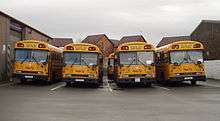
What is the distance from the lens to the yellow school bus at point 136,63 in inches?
1027

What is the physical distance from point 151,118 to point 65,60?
1560cm

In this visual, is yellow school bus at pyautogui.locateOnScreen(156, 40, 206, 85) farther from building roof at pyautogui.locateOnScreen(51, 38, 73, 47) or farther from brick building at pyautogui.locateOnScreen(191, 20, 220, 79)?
building roof at pyautogui.locateOnScreen(51, 38, 73, 47)

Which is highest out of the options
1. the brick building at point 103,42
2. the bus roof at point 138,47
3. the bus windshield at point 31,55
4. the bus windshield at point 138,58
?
the brick building at point 103,42

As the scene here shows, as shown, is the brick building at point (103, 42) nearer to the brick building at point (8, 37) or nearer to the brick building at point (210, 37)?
the brick building at point (210, 37)

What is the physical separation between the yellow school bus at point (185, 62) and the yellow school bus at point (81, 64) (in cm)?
453

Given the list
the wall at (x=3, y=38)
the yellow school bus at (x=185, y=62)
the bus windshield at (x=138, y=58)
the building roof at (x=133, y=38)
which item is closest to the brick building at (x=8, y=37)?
the wall at (x=3, y=38)

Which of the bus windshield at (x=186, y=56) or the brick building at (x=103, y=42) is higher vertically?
the brick building at (x=103, y=42)

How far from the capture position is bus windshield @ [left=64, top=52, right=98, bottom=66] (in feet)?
88.0

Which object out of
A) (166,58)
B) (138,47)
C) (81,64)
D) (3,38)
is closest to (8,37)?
(3,38)

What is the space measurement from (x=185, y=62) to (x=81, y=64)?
21.1ft

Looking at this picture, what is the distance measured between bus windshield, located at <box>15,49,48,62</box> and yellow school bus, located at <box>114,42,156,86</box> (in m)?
5.00

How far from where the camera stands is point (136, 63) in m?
26.2

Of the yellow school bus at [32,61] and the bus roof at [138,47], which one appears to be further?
the yellow school bus at [32,61]

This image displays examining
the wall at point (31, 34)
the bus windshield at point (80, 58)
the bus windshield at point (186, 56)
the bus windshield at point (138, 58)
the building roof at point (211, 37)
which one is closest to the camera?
the bus windshield at point (138, 58)
